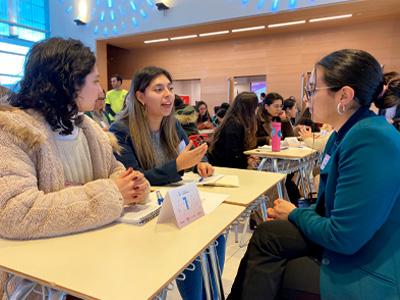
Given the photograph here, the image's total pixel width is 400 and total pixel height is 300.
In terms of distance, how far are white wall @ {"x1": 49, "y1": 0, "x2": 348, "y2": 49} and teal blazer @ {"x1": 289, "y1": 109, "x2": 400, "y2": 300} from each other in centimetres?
542

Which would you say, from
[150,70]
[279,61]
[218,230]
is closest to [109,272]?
[218,230]

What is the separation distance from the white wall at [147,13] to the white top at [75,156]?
5554 millimetres

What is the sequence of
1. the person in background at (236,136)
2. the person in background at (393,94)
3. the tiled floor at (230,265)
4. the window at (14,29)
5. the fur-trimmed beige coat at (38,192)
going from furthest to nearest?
the window at (14,29) → the person in background at (236,136) → the tiled floor at (230,265) → the person in background at (393,94) → the fur-trimmed beige coat at (38,192)

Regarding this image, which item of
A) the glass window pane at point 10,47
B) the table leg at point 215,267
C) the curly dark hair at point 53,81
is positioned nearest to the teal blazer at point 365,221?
the table leg at point 215,267

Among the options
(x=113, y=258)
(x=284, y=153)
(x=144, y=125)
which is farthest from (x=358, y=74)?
(x=284, y=153)

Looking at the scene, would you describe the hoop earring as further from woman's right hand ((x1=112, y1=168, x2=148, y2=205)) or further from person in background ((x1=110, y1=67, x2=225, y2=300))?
woman's right hand ((x1=112, y1=168, x2=148, y2=205))

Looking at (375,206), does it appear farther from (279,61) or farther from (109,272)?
(279,61)

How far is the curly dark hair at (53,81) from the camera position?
0.99 metres

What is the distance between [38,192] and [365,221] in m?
0.91

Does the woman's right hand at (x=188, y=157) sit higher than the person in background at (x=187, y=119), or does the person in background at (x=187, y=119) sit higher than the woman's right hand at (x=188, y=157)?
the person in background at (x=187, y=119)

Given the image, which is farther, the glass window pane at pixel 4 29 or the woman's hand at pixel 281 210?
the glass window pane at pixel 4 29

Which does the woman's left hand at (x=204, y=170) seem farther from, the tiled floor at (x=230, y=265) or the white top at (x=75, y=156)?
the tiled floor at (x=230, y=265)

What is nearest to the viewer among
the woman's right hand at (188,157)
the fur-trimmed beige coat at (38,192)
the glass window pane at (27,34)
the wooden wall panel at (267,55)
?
the fur-trimmed beige coat at (38,192)

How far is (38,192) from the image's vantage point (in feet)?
2.83
